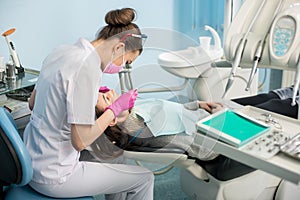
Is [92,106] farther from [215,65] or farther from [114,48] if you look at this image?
[215,65]

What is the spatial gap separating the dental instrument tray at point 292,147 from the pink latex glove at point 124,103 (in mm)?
485

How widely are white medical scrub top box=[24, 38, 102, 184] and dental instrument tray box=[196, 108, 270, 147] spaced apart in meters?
0.37

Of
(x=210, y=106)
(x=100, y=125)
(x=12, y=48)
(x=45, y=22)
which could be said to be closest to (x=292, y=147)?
(x=210, y=106)

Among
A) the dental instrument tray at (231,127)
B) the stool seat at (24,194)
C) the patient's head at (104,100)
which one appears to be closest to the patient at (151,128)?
the patient's head at (104,100)

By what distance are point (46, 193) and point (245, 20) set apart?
90 cm

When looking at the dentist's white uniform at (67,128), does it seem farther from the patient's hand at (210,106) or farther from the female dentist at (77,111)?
the patient's hand at (210,106)

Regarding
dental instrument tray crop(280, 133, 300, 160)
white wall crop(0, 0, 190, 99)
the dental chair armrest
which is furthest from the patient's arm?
white wall crop(0, 0, 190, 99)

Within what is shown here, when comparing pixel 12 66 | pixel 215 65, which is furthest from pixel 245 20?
pixel 12 66

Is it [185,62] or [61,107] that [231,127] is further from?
[61,107]

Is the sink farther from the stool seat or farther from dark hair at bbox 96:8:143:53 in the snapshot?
the stool seat

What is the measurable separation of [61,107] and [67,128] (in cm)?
9

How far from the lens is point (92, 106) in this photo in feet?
3.78

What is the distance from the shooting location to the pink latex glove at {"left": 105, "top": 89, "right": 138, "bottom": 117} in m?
1.19

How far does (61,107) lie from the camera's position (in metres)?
1.21
